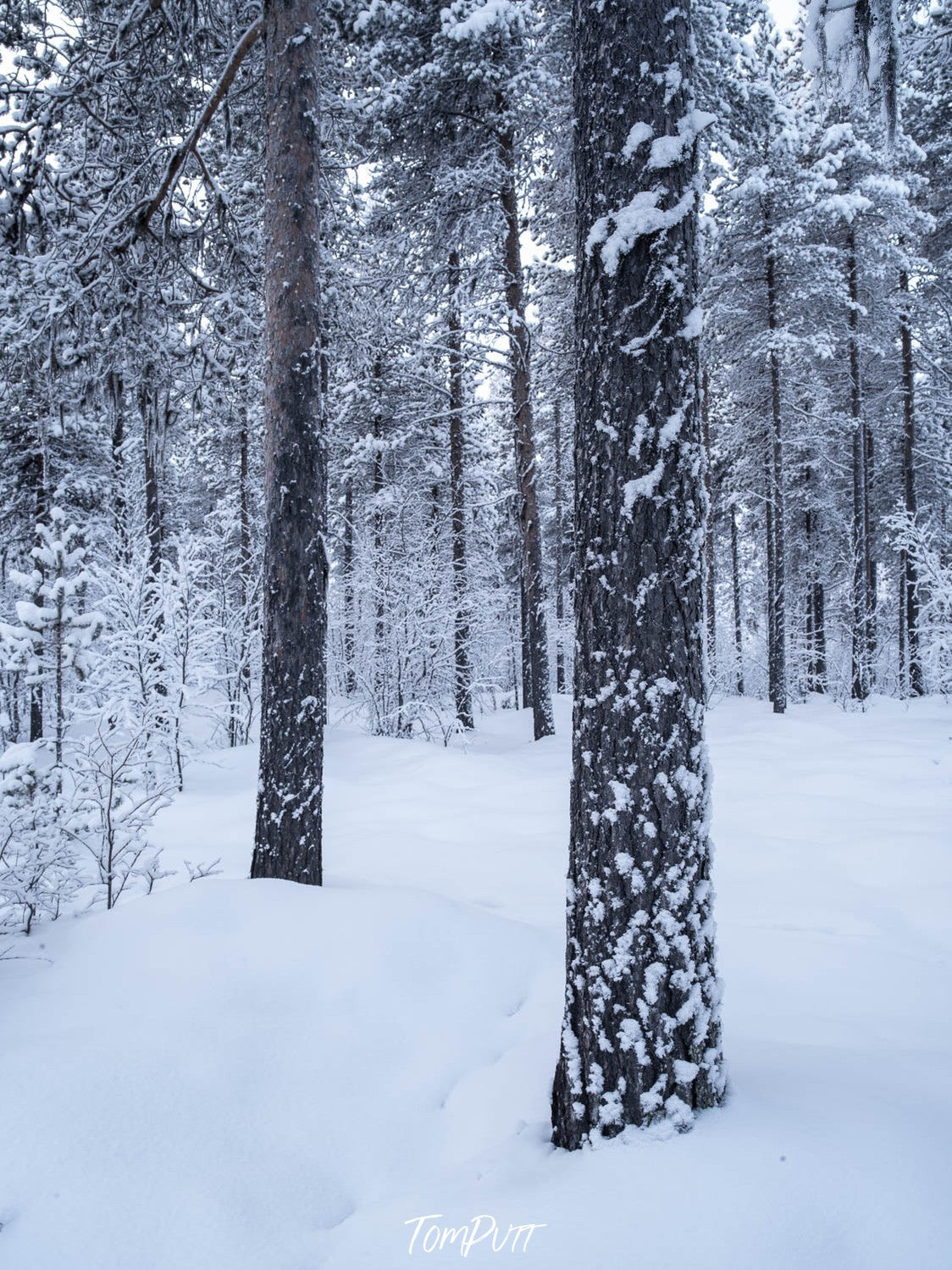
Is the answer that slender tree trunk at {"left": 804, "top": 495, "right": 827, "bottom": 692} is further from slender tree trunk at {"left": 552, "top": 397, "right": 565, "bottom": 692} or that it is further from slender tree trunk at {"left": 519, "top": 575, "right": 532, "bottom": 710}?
slender tree trunk at {"left": 519, "top": 575, "right": 532, "bottom": 710}

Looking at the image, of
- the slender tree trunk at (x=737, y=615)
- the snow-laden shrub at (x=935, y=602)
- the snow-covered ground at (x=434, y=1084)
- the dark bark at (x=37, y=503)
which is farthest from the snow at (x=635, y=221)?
the slender tree trunk at (x=737, y=615)

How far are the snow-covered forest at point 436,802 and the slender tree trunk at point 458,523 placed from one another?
3.23ft

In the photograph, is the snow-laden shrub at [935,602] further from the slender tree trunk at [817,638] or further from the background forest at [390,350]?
the slender tree trunk at [817,638]

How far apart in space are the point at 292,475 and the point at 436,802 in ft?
13.6

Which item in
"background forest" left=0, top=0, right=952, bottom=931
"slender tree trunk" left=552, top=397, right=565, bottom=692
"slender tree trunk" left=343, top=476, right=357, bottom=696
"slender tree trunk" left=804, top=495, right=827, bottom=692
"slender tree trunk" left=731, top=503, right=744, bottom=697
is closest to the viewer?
"background forest" left=0, top=0, right=952, bottom=931

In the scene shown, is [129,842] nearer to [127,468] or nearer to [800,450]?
[127,468]

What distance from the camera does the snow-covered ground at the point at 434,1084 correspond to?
1.78 m

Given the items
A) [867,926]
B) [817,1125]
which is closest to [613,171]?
[817,1125]

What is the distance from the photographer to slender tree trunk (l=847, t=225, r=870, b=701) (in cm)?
1517

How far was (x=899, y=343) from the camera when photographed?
57.1 ft

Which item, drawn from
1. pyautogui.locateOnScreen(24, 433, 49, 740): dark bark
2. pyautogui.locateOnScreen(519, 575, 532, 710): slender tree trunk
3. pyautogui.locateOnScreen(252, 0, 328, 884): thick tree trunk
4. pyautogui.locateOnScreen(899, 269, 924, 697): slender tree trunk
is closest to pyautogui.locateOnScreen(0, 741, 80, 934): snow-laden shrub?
pyautogui.locateOnScreen(252, 0, 328, 884): thick tree trunk

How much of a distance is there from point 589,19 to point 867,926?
4671 millimetres

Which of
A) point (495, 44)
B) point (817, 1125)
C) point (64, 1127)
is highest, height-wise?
point (495, 44)

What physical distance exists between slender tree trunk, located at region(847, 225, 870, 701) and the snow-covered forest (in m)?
4.39
